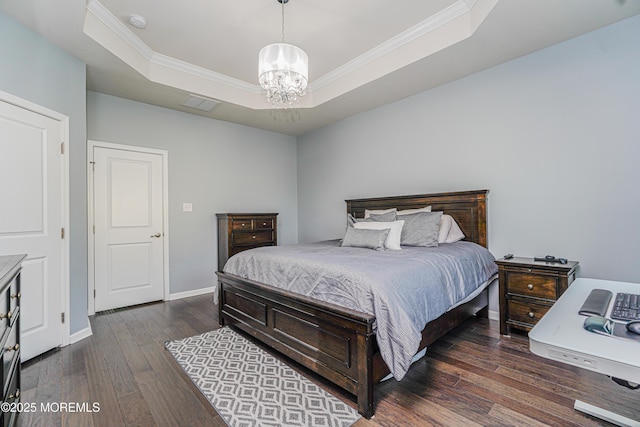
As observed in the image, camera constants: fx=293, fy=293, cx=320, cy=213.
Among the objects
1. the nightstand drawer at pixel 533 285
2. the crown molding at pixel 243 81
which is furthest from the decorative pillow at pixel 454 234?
the crown molding at pixel 243 81

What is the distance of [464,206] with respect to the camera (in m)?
3.32

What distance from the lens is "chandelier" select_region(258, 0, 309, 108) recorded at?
2.40 m

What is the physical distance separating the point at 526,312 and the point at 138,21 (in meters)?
4.40

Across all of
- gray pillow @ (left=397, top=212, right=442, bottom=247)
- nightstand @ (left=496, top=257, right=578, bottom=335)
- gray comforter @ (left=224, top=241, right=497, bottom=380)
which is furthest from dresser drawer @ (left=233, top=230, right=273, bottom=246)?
nightstand @ (left=496, top=257, right=578, bottom=335)

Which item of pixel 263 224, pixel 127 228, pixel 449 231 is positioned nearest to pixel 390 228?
pixel 449 231

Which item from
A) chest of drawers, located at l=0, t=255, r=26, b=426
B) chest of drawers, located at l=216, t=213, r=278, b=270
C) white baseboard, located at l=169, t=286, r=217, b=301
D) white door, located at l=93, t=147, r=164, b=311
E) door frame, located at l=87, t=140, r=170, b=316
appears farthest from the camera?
chest of drawers, located at l=216, t=213, r=278, b=270

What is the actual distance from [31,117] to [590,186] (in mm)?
4786

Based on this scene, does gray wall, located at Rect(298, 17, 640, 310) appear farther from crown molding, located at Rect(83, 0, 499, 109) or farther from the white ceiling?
crown molding, located at Rect(83, 0, 499, 109)

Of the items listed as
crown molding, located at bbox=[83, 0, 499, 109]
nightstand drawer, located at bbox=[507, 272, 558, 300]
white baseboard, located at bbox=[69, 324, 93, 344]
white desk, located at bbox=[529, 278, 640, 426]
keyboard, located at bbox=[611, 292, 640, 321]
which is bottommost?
white baseboard, located at bbox=[69, 324, 93, 344]

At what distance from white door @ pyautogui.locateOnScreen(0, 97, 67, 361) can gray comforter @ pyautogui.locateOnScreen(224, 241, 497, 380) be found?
1.55 meters

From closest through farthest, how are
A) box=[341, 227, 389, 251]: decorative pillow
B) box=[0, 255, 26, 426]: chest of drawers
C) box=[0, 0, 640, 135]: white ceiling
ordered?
box=[0, 255, 26, 426]: chest of drawers
box=[0, 0, 640, 135]: white ceiling
box=[341, 227, 389, 251]: decorative pillow

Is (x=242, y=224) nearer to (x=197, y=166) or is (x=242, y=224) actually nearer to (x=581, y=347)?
(x=197, y=166)

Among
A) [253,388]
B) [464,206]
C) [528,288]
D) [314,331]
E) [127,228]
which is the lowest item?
[253,388]

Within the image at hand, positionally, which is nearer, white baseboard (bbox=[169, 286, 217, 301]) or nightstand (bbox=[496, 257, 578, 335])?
nightstand (bbox=[496, 257, 578, 335])
